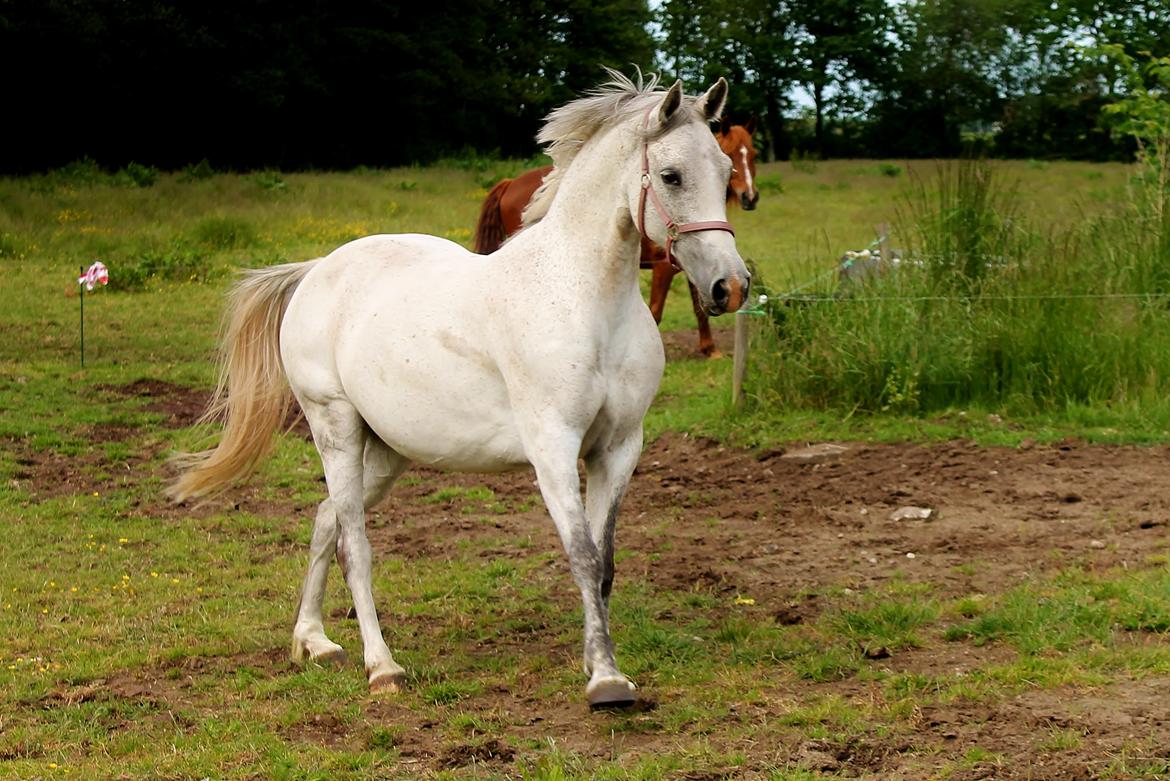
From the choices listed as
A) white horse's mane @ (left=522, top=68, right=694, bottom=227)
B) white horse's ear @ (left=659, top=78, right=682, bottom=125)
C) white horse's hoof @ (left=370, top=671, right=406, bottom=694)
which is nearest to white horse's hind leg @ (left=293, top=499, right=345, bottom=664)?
white horse's hoof @ (left=370, top=671, right=406, bottom=694)

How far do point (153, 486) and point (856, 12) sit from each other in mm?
50822

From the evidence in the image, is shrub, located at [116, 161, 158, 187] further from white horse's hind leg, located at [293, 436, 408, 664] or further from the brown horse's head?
white horse's hind leg, located at [293, 436, 408, 664]

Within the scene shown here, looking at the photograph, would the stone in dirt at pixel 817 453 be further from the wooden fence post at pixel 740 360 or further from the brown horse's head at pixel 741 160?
the brown horse's head at pixel 741 160

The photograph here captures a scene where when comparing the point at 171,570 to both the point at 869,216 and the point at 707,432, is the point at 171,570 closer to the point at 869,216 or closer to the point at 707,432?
the point at 707,432

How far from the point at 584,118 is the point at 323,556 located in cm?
206

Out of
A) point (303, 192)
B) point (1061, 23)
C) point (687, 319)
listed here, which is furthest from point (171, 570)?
point (1061, 23)

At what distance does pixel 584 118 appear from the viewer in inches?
186

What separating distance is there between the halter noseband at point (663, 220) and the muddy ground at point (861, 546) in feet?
5.10

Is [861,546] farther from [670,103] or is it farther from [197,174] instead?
[197,174]

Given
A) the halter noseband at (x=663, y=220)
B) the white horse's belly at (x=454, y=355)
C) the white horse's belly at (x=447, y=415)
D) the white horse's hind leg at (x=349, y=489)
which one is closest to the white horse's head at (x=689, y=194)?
the halter noseband at (x=663, y=220)

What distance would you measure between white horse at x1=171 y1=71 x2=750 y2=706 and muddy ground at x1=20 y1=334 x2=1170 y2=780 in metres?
0.56

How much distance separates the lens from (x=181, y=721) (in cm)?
452

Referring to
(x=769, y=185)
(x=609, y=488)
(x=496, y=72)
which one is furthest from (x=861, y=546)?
(x=496, y=72)

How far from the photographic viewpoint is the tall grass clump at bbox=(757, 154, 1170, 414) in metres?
8.89
